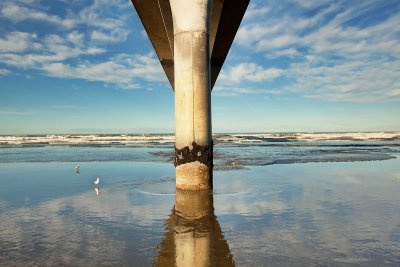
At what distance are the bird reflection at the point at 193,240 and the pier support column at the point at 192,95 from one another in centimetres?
122

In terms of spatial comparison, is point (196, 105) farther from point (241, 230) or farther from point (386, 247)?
point (386, 247)

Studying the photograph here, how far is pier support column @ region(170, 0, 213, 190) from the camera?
775 cm

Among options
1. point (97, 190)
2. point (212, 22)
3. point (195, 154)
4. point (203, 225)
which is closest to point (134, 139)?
point (212, 22)

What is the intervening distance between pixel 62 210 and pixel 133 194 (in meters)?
1.94

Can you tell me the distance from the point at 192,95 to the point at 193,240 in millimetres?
4111

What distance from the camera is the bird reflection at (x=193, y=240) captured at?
3.65 metres

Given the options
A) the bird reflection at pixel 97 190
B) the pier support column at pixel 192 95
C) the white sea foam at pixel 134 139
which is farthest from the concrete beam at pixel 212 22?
the white sea foam at pixel 134 139

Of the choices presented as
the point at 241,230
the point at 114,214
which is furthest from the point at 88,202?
the point at 241,230

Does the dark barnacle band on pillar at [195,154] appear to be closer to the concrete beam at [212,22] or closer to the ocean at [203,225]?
the ocean at [203,225]

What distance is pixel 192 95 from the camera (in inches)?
305

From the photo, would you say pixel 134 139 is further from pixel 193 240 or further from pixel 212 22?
pixel 193 240

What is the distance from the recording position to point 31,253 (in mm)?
3926

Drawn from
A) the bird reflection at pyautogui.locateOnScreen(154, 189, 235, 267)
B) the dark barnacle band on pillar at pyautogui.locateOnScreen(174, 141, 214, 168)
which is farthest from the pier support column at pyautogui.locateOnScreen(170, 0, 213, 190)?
the bird reflection at pyautogui.locateOnScreen(154, 189, 235, 267)

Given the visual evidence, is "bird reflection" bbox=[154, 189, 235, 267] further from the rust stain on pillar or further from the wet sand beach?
the rust stain on pillar
